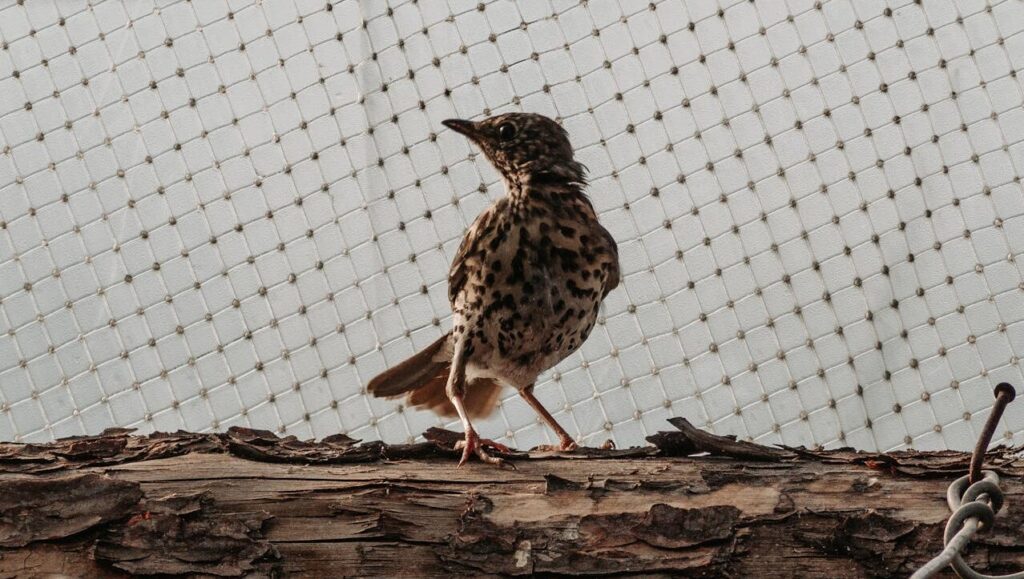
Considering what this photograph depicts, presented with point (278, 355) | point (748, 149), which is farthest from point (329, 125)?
point (748, 149)

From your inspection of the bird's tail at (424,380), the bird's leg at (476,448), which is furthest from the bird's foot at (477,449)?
the bird's tail at (424,380)

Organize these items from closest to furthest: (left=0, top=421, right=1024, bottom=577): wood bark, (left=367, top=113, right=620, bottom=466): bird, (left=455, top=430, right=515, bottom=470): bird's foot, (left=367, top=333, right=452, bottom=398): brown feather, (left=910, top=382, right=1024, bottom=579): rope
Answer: (left=910, top=382, right=1024, bottom=579): rope, (left=0, top=421, right=1024, bottom=577): wood bark, (left=455, top=430, right=515, bottom=470): bird's foot, (left=367, top=113, right=620, bottom=466): bird, (left=367, top=333, right=452, bottom=398): brown feather

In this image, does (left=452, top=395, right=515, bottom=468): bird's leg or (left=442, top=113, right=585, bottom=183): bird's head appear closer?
(left=452, top=395, right=515, bottom=468): bird's leg

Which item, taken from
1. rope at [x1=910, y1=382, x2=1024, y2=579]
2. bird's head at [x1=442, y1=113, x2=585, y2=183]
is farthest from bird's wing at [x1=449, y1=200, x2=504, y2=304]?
rope at [x1=910, y1=382, x2=1024, y2=579]

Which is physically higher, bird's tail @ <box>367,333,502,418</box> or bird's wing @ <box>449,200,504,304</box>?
bird's wing @ <box>449,200,504,304</box>

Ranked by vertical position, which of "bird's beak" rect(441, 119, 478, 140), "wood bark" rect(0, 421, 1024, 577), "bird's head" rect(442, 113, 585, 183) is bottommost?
"wood bark" rect(0, 421, 1024, 577)

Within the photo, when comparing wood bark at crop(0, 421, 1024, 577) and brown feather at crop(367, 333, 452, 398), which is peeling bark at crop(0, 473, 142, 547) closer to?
wood bark at crop(0, 421, 1024, 577)

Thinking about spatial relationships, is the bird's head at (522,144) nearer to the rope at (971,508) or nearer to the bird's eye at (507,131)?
the bird's eye at (507,131)

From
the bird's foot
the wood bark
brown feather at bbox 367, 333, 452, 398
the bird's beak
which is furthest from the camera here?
brown feather at bbox 367, 333, 452, 398
